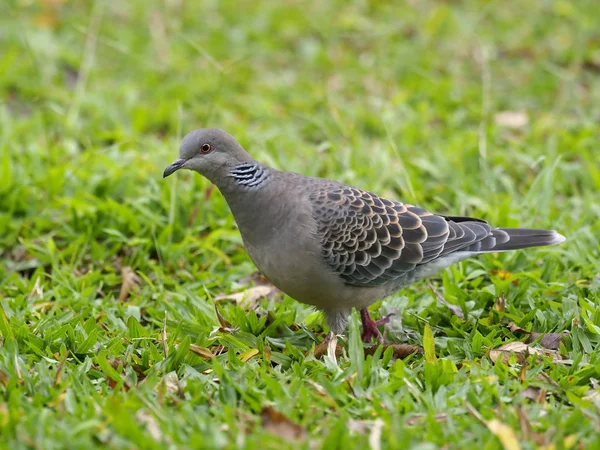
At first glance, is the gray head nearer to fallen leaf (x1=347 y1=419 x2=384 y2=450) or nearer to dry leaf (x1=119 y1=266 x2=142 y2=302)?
dry leaf (x1=119 y1=266 x2=142 y2=302)

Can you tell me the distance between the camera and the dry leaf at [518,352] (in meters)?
4.14

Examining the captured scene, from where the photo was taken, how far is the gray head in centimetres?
434

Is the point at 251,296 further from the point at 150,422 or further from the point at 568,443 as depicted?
the point at 568,443

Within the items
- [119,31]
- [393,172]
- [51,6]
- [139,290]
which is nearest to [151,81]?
[119,31]

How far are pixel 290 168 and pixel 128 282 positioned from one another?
181 cm

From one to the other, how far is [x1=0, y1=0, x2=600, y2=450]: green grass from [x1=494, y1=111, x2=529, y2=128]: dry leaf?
7 cm

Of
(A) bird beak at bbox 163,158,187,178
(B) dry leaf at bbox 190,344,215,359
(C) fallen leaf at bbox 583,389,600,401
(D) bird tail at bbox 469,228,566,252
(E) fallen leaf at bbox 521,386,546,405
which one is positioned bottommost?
(C) fallen leaf at bbox 583,389,600,401

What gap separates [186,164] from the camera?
14.3 ft

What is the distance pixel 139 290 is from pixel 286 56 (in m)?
4.24

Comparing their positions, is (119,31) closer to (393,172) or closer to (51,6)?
(51,6)

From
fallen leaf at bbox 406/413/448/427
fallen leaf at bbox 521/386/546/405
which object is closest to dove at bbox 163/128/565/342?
fallen leaf at bbox 406/413/448/427

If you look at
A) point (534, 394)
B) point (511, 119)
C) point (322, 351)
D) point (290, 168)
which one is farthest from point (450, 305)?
point (511, 119)

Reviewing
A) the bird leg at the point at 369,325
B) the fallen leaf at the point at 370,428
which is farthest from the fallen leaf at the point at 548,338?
the fallen leaf at the point at 370,428

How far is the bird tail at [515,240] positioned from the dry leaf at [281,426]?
70.5 inches
